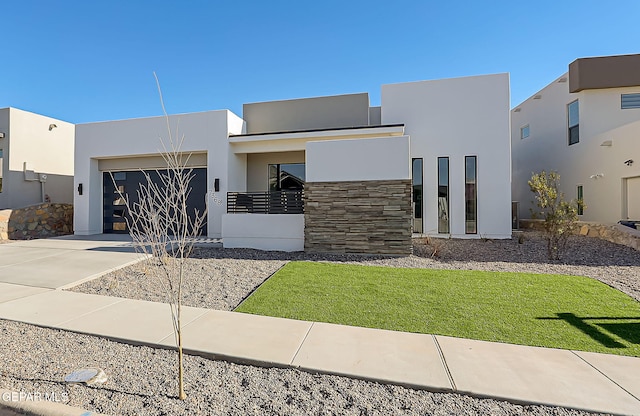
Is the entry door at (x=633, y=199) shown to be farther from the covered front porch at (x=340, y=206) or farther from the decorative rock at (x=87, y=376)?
the decorative rock at (x=87, y=376)

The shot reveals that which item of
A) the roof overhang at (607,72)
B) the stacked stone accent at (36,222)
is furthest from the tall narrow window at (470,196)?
the stacked stone accent at (36,222)

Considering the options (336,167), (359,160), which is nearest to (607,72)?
(359,160)

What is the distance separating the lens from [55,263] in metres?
7.18

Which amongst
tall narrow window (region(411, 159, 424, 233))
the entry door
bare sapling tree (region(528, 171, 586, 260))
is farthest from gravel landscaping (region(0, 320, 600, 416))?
the entry door

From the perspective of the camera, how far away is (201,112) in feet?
37.1

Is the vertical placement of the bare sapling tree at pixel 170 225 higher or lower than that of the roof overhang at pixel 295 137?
lower

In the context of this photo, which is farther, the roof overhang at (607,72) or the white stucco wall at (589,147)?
the roof overhang at (607,72)

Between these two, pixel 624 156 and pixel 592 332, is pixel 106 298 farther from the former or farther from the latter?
pixel 624 156

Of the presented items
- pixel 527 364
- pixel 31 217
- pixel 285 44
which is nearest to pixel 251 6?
pixel 285 44

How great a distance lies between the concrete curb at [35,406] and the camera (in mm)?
2246

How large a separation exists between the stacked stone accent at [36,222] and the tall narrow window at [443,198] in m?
17.3

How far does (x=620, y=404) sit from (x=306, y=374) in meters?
2.65

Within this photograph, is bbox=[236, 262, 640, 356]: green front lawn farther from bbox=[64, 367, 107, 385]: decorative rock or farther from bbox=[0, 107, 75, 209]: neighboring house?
bbox=[0, 107, 75, 209]: neighboring house

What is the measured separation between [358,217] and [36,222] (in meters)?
15.2
